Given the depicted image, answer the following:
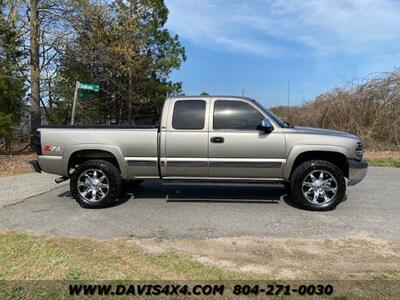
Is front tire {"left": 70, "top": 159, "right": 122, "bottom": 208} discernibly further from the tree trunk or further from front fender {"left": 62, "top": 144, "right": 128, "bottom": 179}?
the tree trunk

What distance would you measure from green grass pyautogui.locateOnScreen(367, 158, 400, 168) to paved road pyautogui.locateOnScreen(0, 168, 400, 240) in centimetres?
437

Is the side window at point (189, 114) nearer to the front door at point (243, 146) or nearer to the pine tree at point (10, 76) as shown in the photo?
the front door at point (243, 146)

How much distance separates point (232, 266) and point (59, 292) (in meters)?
1.78

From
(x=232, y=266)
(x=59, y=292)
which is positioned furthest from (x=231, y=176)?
(x=59, y=292)

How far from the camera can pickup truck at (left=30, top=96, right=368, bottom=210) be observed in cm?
673

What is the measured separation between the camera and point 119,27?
53.7ft

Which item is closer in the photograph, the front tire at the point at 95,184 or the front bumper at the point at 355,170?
the front bumper at the point at 355,170

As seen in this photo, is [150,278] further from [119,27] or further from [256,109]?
[119,27]

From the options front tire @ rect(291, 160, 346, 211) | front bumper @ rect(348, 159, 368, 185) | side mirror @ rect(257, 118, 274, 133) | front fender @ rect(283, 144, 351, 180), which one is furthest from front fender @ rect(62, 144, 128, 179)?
front bumper @ rect(348, 159, 368, 185)

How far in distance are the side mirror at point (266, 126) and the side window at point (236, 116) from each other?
0.42 feet

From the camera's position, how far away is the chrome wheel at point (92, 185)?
6.93 metres

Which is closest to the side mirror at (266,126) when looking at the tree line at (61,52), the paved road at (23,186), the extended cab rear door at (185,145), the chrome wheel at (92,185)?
the extended cab rear door at (185,145)

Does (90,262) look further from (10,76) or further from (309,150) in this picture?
(10,76)

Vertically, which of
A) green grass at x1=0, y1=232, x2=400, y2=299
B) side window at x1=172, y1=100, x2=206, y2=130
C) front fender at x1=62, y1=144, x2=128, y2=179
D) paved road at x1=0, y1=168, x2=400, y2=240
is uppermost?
side window at x1=172, y1=100, x2=206, y2=130
